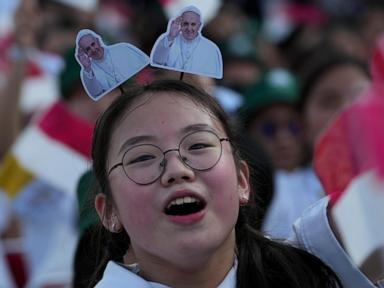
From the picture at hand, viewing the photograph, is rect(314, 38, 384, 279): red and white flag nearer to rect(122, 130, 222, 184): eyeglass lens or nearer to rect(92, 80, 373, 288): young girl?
rect(92, 80, 373, 288): young girl

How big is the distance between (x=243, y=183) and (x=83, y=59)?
482 mm

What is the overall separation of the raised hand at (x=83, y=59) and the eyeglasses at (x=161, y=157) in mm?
229

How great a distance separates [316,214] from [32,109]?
139 inches

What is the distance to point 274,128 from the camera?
A: 217 inches

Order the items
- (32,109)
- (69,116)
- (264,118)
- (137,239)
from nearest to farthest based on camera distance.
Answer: (137,239)
(69,116)
(264,118)
(32,109)

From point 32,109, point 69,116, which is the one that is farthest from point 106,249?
point 32,109

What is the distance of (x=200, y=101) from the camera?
2748mm

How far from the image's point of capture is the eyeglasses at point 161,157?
2578 mm

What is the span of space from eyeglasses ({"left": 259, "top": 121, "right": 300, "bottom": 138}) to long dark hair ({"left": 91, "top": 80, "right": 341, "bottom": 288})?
8.39 ft

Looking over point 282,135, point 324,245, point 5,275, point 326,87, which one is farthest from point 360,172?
point 5,275

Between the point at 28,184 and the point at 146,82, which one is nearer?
the point at 146,82

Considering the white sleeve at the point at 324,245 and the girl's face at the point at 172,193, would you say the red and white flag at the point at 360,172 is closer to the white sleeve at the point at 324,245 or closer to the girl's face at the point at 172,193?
the white sleeve at the point at 324,245

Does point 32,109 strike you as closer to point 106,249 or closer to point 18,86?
point 18,86

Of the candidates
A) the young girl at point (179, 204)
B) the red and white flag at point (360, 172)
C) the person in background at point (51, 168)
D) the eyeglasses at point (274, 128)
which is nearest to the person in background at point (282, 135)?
the eyeglasses at point (274, 128)
